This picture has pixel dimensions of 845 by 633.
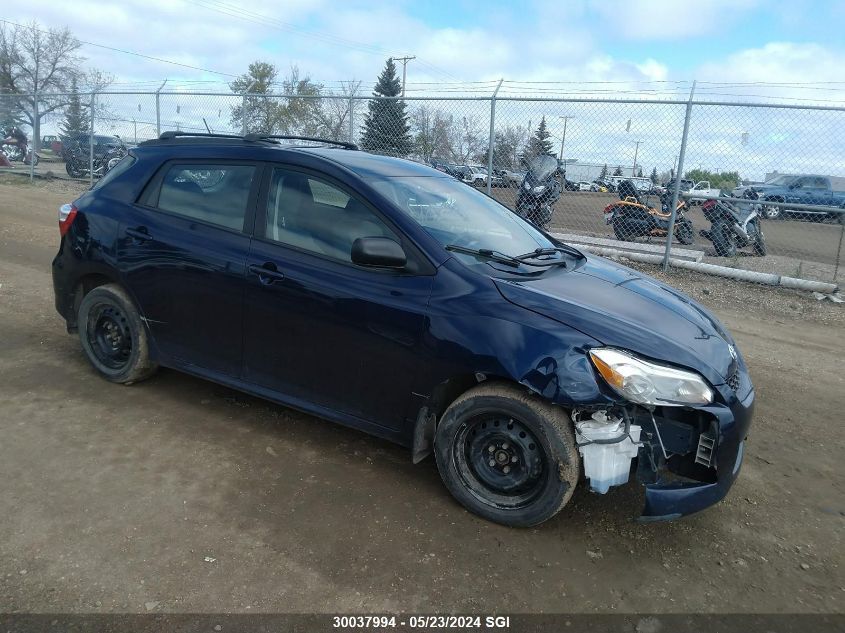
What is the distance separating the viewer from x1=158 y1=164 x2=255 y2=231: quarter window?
3949mm

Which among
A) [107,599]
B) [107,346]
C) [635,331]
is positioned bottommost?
[107,599]

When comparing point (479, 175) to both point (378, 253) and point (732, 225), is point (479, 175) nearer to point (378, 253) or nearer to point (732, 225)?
point (732, 225)

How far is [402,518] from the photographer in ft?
10.5

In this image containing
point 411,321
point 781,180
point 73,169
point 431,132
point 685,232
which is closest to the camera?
point 411,321

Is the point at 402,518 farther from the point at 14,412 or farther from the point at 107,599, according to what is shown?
the point at 14,412

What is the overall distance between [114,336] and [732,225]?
9.88 meters

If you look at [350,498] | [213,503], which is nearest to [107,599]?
[213,503]

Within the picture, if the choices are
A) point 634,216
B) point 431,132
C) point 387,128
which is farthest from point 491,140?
point 634,216

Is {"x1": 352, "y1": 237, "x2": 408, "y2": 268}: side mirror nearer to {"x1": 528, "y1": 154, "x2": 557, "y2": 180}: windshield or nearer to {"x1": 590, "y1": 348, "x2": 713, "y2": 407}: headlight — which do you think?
{"x1": 590, "y1": 348, "x2": 713, "y2": 407}: headlight

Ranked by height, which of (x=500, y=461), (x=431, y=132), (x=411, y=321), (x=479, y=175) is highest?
(x=431, y=132)

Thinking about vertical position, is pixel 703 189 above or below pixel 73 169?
above

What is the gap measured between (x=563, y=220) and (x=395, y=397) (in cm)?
873

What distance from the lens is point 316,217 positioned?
12.2ft

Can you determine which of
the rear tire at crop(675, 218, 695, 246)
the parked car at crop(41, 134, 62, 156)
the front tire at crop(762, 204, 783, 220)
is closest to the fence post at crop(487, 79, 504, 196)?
the rear tire at crop(675, 218, 695, 246)
